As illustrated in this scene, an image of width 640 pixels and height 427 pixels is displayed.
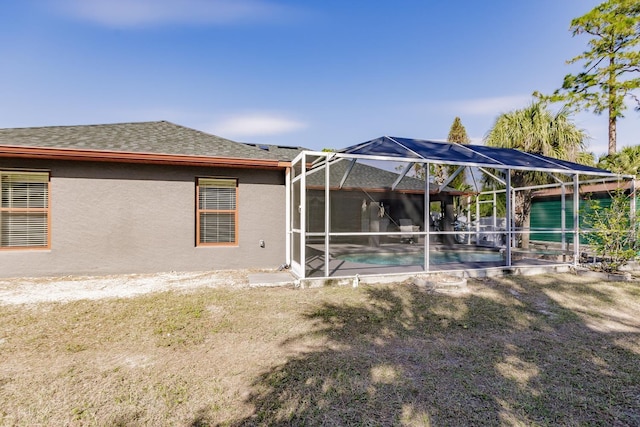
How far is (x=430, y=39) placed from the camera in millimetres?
11602

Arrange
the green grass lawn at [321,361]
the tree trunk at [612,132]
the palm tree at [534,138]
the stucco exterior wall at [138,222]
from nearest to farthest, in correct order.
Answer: the green grass lawn at [321,361] → the stucco exterior wall at [138,222] → the palm tree at [534,138] → the tree trunk at [612,132]

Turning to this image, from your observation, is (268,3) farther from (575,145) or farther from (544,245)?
(544,245)

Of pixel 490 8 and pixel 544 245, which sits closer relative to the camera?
pixel 490 8

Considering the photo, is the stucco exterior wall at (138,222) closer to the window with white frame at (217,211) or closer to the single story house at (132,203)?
the single story house at (132,203)

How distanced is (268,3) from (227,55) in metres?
3.13

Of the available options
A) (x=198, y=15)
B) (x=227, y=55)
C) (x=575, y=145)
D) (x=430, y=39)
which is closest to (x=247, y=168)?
(x=198, y=15)

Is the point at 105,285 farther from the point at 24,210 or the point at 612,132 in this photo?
the point at 612,132

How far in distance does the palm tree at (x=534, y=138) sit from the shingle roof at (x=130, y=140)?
30.6ft

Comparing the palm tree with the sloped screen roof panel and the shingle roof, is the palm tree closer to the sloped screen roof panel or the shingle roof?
the sloped screen roof panel

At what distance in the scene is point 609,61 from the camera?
13.5 metres

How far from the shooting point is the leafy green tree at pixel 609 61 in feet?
41.7

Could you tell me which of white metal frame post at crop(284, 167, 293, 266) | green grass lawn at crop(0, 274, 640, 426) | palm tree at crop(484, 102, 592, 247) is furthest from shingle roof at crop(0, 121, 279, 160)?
palm tree at crop(484, 102, 592, 247)

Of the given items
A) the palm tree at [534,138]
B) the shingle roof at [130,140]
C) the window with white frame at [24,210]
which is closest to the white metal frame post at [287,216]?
the shingle roof at [130,140]

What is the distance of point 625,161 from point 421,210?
700 cm
